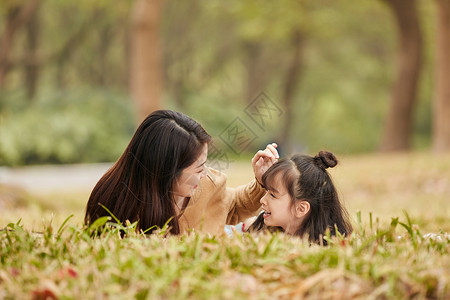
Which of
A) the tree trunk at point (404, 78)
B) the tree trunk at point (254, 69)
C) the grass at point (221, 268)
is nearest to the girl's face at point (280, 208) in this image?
the grass at point (221, 268)

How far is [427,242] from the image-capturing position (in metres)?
2.02

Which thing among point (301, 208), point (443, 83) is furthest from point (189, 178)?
point (443, 83)

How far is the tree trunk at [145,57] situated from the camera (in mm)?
10333

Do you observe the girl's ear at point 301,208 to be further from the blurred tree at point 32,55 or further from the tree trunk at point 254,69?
the tree trunk at point 254,69

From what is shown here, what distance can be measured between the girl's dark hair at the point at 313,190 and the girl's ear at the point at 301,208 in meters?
0.02

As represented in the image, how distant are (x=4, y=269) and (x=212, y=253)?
643 mm

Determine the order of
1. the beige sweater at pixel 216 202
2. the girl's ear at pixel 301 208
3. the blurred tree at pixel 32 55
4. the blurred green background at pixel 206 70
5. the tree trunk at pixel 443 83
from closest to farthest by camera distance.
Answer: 1. the girl's ear at pixel 301 208
2. the beige sweater at pixel 216 202
3. the tree trunk at pixel 443 83
4. the blurred green background at pixel 206 70
5. the blurred tree at pixel 32 55

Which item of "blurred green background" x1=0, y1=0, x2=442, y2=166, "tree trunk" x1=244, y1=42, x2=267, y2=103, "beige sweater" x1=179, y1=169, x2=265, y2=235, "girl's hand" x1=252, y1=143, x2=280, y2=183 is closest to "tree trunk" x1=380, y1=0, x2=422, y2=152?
"blurred green background" x1=0, y1=0, x2=442, y2=166

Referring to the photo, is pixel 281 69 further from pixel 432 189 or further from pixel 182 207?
pixel 182 207

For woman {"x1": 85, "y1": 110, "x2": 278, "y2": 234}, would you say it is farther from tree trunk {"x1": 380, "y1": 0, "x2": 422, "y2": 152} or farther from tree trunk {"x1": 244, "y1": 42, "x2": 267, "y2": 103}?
tree trunk {"x1": 244, "y1": 42, "x2": 267, "y2": 103}

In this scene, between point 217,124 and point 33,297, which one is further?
point 217,124

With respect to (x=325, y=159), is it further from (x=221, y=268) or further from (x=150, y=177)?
(x=221, y=268)

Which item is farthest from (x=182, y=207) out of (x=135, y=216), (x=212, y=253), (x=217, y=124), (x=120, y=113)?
(x=217, y=124)

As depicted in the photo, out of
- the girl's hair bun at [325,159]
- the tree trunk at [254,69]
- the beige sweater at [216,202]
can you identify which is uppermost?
the tree trunk at [254,69]
